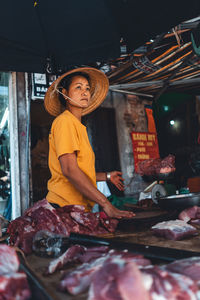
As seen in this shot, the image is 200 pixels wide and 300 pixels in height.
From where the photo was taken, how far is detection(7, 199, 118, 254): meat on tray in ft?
6.76

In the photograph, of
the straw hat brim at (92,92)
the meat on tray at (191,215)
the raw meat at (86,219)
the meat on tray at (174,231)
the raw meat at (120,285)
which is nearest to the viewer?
the raw meat at (120,285)

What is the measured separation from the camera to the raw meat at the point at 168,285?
965 millimetres

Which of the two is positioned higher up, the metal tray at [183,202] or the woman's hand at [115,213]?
the metal tray at [183,202]

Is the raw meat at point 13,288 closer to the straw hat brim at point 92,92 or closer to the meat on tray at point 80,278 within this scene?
the meat on tray at point 80,278

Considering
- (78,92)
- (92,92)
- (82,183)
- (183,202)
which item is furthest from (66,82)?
(183,202)

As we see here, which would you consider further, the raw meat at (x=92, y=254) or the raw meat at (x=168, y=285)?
the raw meat at (x=92, y=254)

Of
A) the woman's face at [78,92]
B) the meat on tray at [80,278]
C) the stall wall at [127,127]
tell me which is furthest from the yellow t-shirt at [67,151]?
the stall wall at [127,127]

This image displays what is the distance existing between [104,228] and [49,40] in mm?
2337

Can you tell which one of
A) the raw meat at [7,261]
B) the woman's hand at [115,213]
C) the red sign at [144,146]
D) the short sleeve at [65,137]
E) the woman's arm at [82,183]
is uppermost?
the red sign at [144,146]

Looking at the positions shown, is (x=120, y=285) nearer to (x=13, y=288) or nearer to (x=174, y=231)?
(x=13, y=288)

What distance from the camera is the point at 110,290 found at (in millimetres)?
944

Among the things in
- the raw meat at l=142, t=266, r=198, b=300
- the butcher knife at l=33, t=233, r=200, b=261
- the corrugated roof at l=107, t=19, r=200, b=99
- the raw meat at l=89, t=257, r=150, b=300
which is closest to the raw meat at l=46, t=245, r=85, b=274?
the butcher knife at l=33, t=233, r=200, b=261

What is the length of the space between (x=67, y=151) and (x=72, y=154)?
0.06 metres

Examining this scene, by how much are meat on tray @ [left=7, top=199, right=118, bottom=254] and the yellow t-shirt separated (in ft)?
1.33
